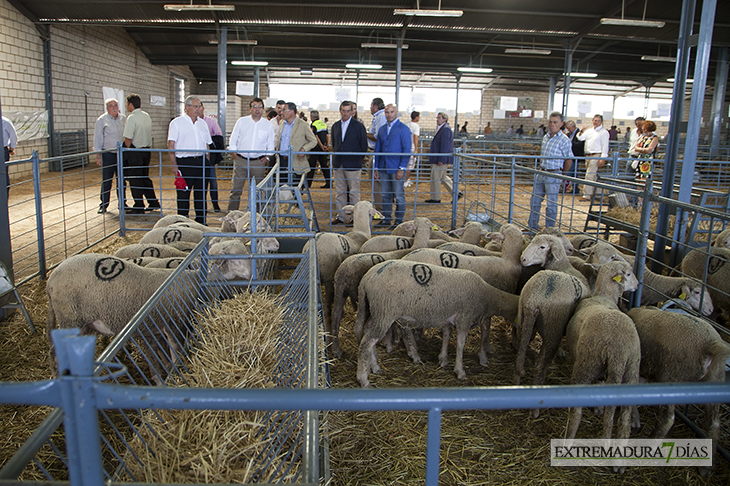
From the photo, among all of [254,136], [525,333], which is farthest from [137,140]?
[525,333]

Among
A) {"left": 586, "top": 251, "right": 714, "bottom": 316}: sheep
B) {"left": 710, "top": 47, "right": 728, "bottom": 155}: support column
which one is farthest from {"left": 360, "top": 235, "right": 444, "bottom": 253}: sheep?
{"left": 710, "top": 47, "right": 728, "bottom": 155}: support column

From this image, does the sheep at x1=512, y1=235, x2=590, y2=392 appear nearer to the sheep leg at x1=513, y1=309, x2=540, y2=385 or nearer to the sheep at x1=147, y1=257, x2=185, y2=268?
the sheep leg at x1=513, y1=309, x2=540, y2=385

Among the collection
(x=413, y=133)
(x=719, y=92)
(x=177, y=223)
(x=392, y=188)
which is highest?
(x=719, y=92)

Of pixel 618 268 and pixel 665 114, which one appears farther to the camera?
pixel 665 114

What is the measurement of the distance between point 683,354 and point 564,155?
19.5ft

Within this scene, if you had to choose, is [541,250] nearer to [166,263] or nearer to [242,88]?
[166,263]

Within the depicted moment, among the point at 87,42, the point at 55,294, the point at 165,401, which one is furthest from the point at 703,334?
the point at 87,42

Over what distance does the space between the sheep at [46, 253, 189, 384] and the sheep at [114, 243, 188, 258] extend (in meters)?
1.17

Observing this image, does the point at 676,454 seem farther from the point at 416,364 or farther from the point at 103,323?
the point at 103,323

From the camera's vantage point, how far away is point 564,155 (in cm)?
841

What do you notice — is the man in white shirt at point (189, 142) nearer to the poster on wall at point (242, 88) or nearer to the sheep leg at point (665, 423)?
the sheep leg at point (665, 423)

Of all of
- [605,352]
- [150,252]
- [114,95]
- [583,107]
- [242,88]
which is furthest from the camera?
[583,107]

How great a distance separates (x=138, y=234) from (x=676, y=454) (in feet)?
24.8

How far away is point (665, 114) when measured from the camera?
108 ft
